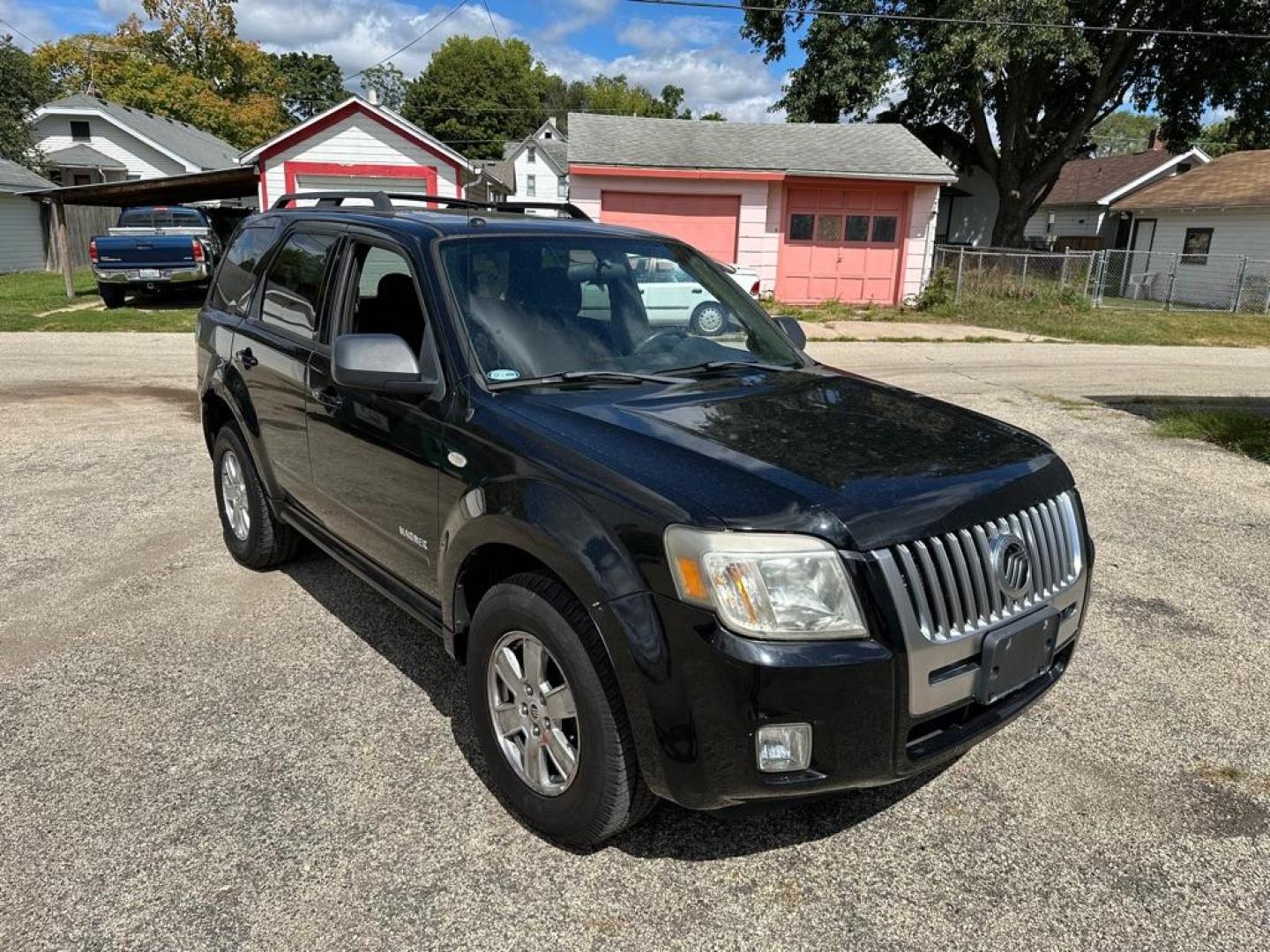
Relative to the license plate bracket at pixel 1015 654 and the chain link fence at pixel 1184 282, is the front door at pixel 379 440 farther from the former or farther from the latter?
the chain link fence at pixel 1184 282

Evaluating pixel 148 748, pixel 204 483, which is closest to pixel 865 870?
pixel 148 748

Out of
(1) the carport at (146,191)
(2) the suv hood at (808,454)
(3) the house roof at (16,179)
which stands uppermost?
(3) the house roof at (16,179)

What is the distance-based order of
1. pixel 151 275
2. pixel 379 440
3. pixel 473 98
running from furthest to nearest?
pixel 473 98 < pixel 151 275 < pixel 379 440

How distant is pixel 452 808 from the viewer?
2986 mm

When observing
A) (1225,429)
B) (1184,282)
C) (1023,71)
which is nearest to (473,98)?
(1023,71)

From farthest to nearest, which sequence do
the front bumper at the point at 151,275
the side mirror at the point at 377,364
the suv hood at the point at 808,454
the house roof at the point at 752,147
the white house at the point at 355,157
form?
1. the white house at the point at 355,157
2. the house roof at the point at 752,147
3. the front bumper at the point at 151,275
4. the side mirror at the point at 377,364
5. the suv hood at the point at 808,454

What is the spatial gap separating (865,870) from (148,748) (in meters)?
2.49

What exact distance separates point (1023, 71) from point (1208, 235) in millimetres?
A: 8221

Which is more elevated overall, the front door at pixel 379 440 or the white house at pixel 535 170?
the white house at pixel 535 170

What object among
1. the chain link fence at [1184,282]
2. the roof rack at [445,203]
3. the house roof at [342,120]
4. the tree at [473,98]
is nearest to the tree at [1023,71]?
the chain link fence at [1184,282]

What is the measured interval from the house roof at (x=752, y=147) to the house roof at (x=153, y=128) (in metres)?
25.7

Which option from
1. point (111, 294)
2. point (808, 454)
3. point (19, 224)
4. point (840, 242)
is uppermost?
point (840, 242)

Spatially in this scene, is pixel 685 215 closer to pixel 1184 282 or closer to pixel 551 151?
pixel 1184 282

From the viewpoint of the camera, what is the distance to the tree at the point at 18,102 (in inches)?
1401
